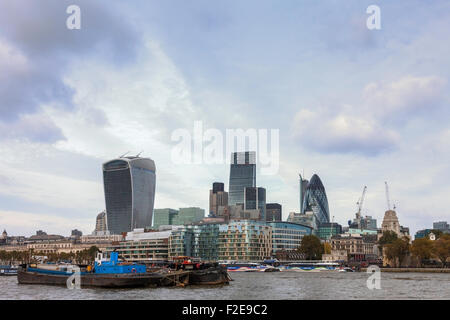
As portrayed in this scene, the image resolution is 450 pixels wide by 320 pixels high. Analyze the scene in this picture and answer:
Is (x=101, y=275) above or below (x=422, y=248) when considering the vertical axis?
above

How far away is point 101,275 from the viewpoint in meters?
87.5

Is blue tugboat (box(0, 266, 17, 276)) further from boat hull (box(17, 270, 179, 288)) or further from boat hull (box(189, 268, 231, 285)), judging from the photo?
boat hull (box(189, 268, 231, 285))

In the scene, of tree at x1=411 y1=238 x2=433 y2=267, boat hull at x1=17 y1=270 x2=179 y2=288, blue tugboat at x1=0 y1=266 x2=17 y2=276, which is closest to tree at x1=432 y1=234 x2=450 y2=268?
tree at x1=411 y1=238 x2=433 y2=267

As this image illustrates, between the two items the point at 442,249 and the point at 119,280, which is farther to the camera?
the point at 442,249

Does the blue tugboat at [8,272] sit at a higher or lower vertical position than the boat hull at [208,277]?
lower

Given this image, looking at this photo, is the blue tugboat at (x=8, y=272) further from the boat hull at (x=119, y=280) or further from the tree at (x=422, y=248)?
the tree at (x=422, y=248)

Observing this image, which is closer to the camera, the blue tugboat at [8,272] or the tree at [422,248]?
the blue tugboat at [8,272]

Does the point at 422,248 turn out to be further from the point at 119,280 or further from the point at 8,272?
the point at 8,272

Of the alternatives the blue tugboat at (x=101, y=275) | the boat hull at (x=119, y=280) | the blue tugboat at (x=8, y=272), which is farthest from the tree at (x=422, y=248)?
the blue tugboat at (x=8, y=272)

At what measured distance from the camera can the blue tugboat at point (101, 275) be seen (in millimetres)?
85500

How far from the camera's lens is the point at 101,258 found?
307 feet

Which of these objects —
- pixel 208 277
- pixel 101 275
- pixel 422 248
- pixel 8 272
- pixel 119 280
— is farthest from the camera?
pixel 422 248

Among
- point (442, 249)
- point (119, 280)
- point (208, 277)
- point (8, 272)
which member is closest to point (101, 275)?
point (119, 280)
